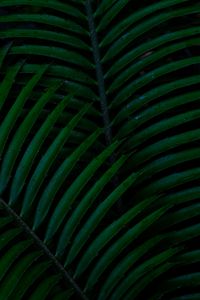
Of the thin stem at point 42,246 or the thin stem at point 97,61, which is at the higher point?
the thin stem at point 97,61

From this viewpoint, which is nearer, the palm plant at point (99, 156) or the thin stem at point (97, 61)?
the palm plant at point (99, 156)

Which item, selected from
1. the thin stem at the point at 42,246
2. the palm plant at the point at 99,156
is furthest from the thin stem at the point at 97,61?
the thin stem at the point at 42,246

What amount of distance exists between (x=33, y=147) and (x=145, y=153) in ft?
1.02

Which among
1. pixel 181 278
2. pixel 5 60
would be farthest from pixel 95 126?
pixel 181 278

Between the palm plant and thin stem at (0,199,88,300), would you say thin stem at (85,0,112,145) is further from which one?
thin stem at (0,199,88,300)

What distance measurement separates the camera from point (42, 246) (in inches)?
49.6

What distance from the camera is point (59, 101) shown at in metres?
1.39

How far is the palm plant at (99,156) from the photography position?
1.24m

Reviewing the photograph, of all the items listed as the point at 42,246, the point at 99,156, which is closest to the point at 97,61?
the point at 99,156

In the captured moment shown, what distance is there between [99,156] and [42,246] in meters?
0.26

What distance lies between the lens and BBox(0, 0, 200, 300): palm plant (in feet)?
4.07

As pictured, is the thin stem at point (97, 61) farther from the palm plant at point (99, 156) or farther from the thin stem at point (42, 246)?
the thin stem at point (42, 246)

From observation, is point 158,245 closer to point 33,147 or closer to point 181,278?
point 181,278

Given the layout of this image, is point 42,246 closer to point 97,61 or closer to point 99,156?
point 99,156
